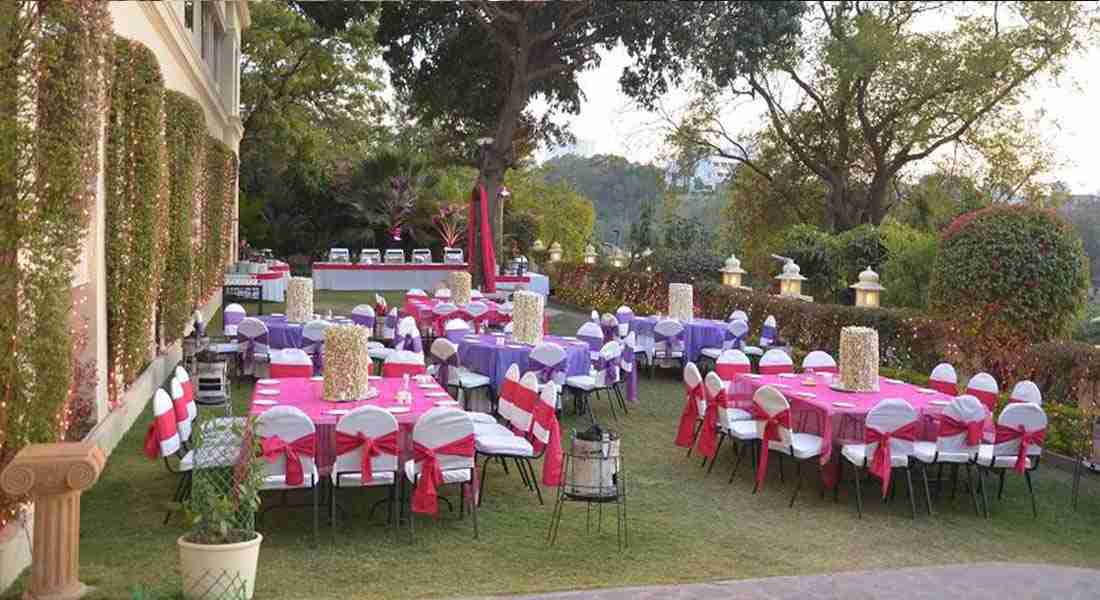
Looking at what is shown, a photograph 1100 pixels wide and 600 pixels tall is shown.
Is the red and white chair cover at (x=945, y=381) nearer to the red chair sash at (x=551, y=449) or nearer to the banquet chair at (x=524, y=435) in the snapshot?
the banquet chair at (x=524, y=435)

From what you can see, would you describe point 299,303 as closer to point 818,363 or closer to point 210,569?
point 818,363

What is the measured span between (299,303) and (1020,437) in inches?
288

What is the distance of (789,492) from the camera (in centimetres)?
779

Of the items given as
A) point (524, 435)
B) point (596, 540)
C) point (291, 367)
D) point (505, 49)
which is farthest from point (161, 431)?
point (505, 49)

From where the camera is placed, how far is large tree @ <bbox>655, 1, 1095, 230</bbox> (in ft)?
74.6

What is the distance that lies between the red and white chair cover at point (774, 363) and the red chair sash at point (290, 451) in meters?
Result: 4.73

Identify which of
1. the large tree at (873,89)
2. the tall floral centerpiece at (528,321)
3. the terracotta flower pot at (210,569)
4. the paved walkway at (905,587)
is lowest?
the paved walkway at (905,587)

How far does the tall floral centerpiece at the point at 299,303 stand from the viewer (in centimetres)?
1141

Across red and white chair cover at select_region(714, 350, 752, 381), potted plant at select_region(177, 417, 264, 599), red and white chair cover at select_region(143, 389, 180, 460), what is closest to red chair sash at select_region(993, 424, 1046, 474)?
red and white chair cover at select_region(714, 350, 752, 381)

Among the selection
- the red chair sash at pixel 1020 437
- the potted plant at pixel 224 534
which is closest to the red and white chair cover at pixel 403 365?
the potted plant at pixel 224 534

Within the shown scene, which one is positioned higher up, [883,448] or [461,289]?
[461,289]

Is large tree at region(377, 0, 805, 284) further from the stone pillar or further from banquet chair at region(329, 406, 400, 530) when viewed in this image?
the stone pillar

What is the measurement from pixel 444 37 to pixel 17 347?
2051cm

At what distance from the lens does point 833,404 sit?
756cm
